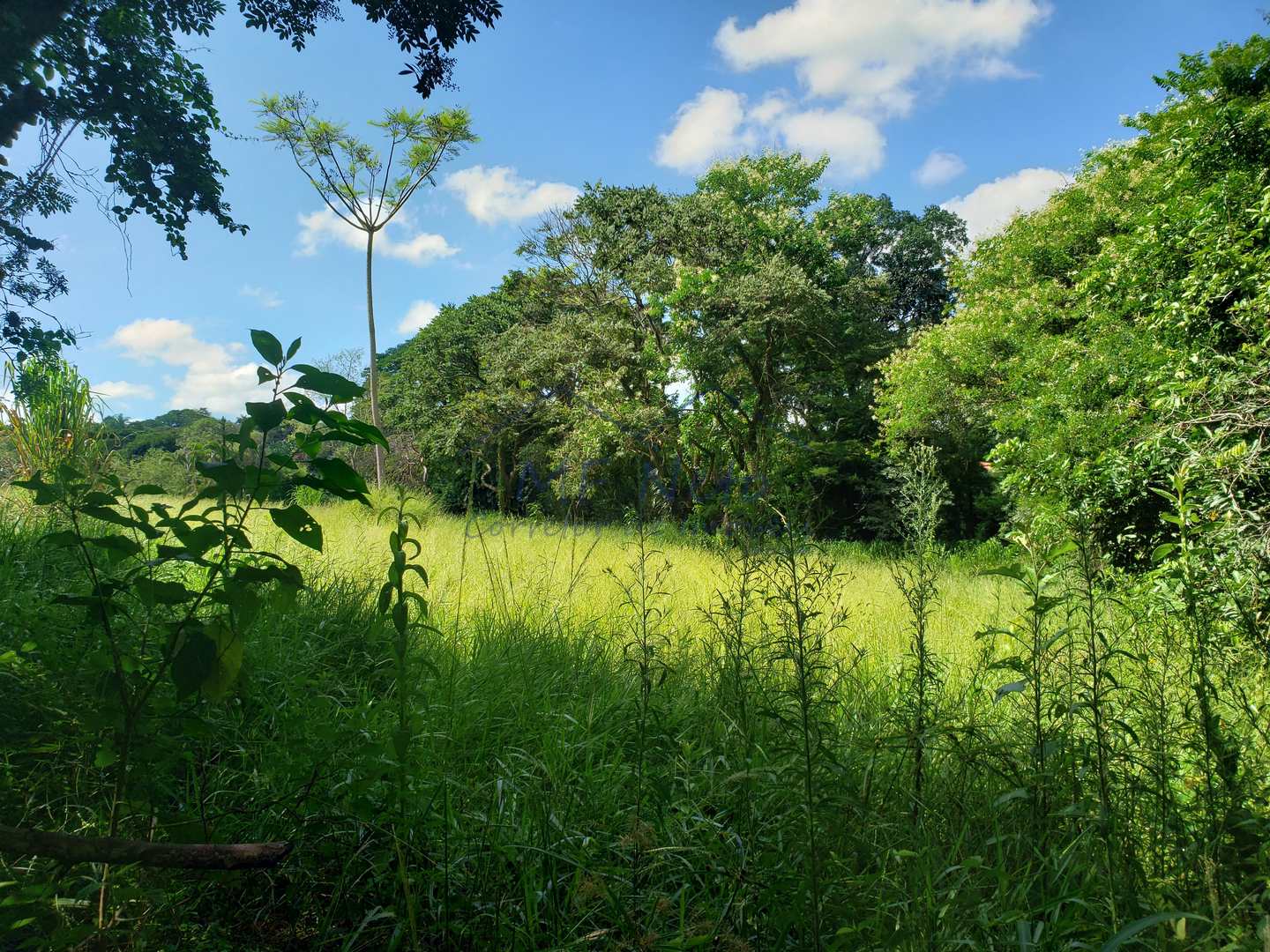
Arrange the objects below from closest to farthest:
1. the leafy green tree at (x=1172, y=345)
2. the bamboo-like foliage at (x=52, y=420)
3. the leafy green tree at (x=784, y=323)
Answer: the leafy green tree at (x=1172, y=345) < the bamboo-like foliage at (x=52, y=420) < the leafy green tree at (x=784, y=323)

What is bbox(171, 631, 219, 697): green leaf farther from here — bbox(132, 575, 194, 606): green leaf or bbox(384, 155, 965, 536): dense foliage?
bbox(384, 155, 965, 536): dense foliage

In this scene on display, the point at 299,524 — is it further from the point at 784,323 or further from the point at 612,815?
the point at 784,323

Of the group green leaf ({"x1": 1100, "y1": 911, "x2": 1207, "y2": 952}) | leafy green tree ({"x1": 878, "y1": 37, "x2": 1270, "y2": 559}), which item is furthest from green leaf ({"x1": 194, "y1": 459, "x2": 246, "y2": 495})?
leafy green tree ({"x1": 878, "y1": 37, "x2": 1270, "y2": 559})

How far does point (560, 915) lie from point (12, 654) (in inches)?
50.4

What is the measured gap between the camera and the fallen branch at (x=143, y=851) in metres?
0.78

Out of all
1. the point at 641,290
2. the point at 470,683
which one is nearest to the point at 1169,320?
the point at 470,683

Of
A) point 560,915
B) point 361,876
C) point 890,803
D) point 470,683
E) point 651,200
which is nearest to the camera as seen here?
point 560,915

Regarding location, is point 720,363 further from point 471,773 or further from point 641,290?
point 471,773

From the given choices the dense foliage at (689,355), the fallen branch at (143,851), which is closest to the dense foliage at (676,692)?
the fallen branch at (143,851)

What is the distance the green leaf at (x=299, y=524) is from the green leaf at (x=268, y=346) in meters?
0.28

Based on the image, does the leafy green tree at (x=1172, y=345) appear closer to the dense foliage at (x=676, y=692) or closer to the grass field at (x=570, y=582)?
the dense foliage at (x=676, y=692)

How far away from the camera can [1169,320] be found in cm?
445

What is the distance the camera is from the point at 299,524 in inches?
44.6

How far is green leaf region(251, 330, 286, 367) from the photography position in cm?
118
